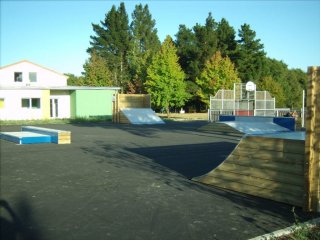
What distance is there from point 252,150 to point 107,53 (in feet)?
227

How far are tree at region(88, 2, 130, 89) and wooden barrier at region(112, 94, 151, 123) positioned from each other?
35.1 meters

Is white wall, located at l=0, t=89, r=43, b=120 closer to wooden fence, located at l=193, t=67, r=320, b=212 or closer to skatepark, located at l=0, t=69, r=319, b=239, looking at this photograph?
skatepark, located at l=0, t=69, r=319, b=239

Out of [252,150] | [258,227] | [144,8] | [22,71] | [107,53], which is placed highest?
[144,8]

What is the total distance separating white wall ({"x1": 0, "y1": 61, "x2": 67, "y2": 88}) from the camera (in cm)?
4625

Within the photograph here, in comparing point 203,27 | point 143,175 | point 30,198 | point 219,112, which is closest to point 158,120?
point 219,112

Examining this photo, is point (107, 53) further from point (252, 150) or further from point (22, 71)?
point (252, 150)

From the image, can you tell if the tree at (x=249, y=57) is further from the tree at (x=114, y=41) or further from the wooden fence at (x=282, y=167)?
the wooden fence at (x=282, y=167)

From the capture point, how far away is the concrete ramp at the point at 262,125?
22281mm

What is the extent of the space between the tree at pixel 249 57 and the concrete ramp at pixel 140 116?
3186 centimetres

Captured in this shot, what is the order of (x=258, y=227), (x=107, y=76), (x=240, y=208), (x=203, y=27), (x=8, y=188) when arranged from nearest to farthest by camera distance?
1. (x=258, y=227)
2. (x=240, y=208)
3. (x=8, y=188)
4. (x=107, y=76)
5. (x=203, y=27)

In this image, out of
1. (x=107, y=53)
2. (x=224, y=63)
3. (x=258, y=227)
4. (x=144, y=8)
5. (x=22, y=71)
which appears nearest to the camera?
(x=258, y=227)

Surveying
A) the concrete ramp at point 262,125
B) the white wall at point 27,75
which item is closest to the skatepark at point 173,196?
the concrete ramp at point 262,125

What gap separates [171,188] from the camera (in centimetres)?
774

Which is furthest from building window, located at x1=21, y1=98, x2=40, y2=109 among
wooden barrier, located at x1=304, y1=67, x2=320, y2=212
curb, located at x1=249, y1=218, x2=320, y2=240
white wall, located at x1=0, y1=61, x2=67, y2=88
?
curb, located at x1=249, y1=218, x2=320, y2=240
